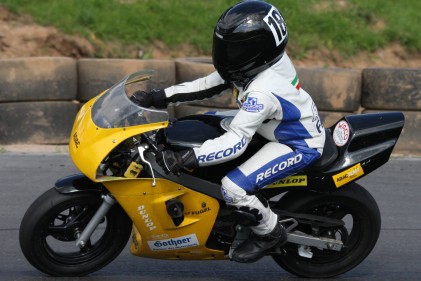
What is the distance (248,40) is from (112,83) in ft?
13.4

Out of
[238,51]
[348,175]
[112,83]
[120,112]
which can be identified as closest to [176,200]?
[120,112]

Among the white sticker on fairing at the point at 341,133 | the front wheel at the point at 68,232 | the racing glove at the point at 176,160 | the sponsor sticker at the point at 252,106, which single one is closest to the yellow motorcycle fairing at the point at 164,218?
the front wheel at the point at 68,232

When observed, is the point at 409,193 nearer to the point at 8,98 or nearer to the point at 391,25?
the point at 8,98

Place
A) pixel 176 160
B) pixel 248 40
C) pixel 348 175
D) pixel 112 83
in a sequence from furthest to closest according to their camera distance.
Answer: pixel 112 83 → pixel 348 175 → pixel 248 40 → pixel 176 160

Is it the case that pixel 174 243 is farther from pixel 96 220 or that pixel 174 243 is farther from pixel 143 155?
pixel 143 155

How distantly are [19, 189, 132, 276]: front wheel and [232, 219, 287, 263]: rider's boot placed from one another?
628 mm

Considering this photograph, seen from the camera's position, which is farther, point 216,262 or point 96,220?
point 216,262

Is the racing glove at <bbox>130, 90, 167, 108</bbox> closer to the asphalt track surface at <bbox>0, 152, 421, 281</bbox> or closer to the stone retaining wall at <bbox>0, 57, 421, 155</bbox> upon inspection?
the asphalt track surface at <bbox>0, 152, 421, 281</bbox>

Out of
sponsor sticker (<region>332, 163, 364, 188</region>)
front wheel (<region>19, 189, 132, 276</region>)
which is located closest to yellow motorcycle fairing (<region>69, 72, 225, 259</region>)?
front wheel (<region>19, 189, 132, 276</region>)

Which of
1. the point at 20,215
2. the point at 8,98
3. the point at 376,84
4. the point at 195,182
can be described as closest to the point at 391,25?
the point at 376,84

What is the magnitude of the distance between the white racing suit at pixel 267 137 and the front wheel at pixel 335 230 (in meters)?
0.26

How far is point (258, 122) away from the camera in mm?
4801

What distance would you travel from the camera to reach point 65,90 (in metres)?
8.73

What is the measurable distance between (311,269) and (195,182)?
94cm
